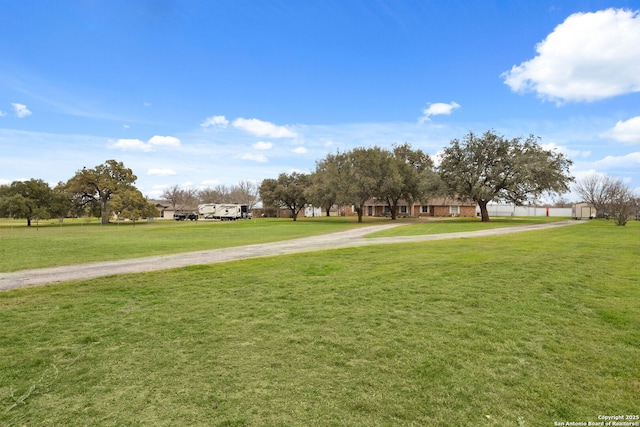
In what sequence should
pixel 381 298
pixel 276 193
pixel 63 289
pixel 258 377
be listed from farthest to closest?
pixel 276 193 → pixel 63 289 → pixel 381 298 → pixel 258 377

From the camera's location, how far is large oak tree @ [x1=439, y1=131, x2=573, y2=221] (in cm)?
3859

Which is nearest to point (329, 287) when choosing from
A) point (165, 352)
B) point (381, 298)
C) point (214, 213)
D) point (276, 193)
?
point (381, 298)

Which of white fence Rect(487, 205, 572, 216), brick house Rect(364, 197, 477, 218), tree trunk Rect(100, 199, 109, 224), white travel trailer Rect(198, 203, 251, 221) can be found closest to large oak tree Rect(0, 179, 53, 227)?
tree trunk Rect(100, 199, 109, 224)

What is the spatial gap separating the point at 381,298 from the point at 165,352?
3.87 meters

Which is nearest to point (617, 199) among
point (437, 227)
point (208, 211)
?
point (437, 227)

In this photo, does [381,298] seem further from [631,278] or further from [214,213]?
[214,213]

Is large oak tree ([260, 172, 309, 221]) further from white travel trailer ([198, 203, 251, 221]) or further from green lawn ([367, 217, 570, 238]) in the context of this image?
green lawn ([367, 217, 570, 238])

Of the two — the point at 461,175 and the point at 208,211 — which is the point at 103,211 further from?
the point at 461,175

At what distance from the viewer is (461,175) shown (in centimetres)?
4122

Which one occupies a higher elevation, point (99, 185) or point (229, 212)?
point (99, 185)

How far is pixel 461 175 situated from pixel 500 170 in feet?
13.5

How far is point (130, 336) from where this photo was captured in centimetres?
502

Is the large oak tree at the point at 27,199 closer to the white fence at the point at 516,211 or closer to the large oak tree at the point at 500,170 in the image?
the large oak tree at the point at 500,170

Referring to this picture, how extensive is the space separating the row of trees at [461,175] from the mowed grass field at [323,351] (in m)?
34.0
